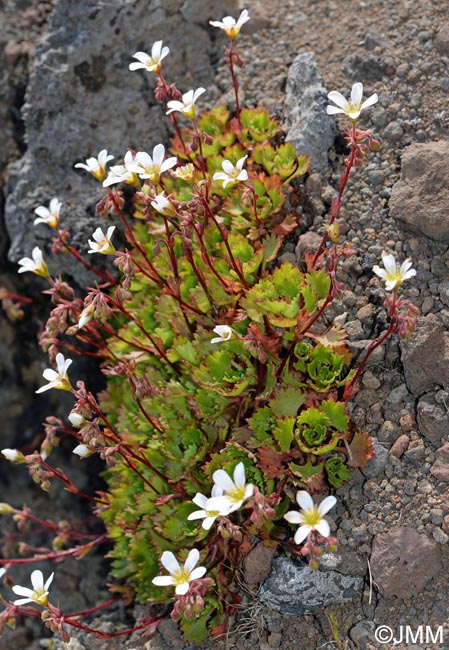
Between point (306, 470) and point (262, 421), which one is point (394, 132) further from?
point (306, 470)

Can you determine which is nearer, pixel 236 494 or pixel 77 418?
pixel 236 494

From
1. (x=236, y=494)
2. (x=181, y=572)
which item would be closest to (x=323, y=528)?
(x=236, y=494)

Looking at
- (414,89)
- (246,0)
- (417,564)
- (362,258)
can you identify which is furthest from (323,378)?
(246,0)

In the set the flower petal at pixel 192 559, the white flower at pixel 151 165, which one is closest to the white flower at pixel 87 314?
the white flower at pixel 151 165

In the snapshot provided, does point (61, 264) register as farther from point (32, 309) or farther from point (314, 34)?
point (314, 34)

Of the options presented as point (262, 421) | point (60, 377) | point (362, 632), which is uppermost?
point (60, 377)

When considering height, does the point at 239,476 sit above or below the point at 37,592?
above
